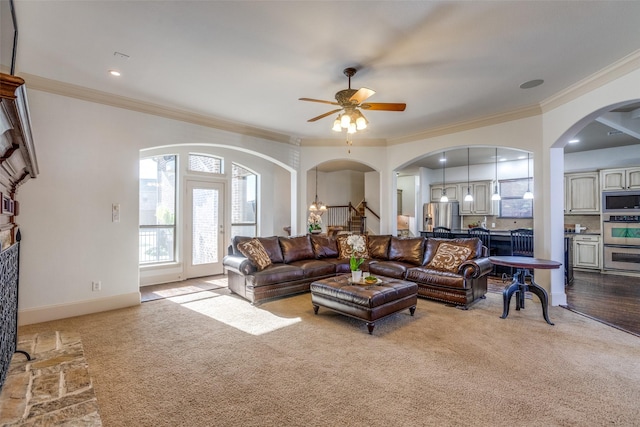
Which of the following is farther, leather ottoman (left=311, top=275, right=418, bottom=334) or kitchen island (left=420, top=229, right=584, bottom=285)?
kitchen island (left=420, top=229, right=584, bottom=285)

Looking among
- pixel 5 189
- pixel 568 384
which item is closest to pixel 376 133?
pixel 568 384

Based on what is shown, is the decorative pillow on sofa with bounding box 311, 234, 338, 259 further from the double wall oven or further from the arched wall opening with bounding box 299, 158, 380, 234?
the double wall oven

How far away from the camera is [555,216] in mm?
4492

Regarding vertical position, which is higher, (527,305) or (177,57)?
(177,57)

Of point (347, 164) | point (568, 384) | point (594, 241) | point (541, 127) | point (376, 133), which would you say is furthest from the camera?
point (347, 164)

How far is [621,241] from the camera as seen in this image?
6.59 metres

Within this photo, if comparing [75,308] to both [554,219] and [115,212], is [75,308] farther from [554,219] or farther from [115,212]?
[554,219]

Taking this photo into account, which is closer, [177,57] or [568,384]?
[568,384]

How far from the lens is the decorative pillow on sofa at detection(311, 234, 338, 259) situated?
5.82 m

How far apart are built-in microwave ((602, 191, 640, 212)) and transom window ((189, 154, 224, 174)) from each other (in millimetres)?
8731

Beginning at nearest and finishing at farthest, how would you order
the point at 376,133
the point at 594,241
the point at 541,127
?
1. the point at 541,127
2. the point at 376,133
3. the point at 594,241

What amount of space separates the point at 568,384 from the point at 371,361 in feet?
4.93

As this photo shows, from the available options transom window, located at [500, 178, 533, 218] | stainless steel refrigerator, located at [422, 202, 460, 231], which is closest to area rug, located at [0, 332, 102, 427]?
stainless steel refrigerator, located at [422, 202, 460, 231]

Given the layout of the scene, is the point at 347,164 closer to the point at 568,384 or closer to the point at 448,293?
the point at 448,293
